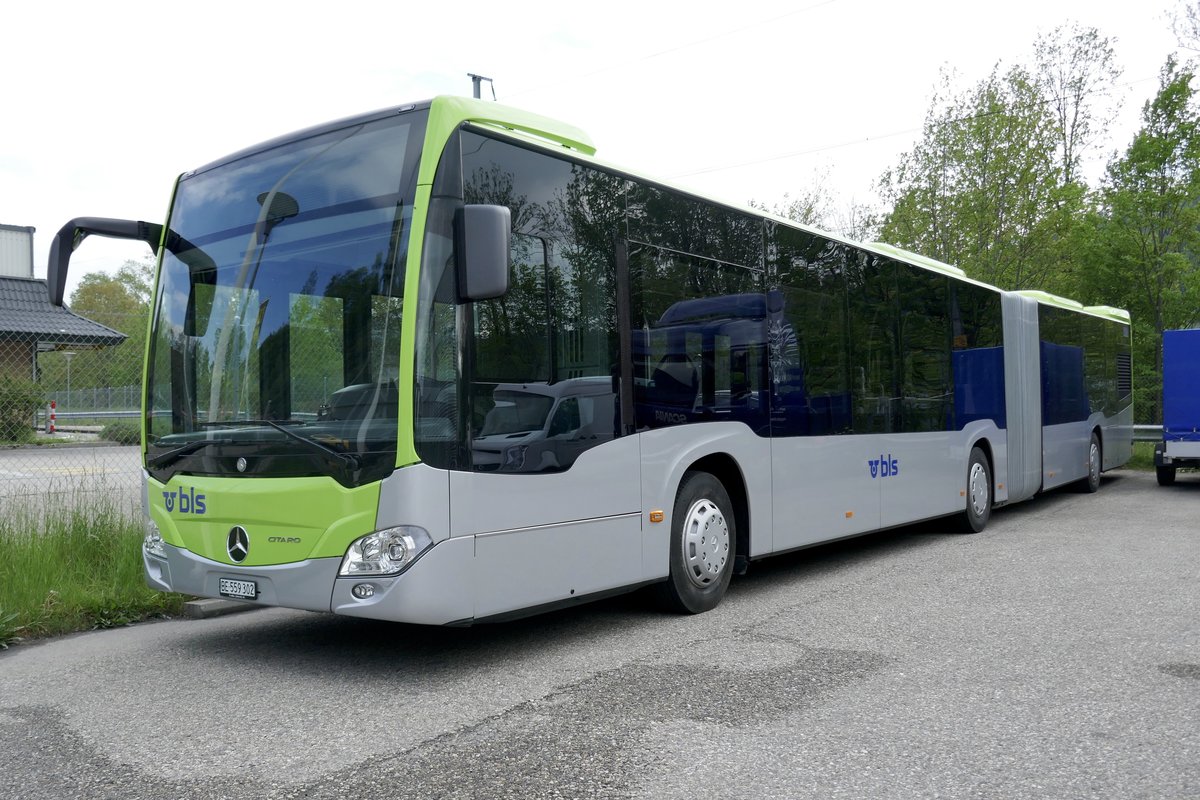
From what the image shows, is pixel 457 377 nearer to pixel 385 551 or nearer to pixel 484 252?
pixel 484 252

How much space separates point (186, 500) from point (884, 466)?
6.20m

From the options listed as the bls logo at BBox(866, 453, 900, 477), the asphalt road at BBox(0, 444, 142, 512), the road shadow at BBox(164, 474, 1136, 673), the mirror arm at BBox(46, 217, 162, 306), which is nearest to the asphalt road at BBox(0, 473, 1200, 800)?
the road shadow at BBox(164, 474, 1136, 673)

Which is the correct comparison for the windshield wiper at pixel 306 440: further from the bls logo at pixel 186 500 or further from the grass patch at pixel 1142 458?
the grass patch at pixel 1142 458

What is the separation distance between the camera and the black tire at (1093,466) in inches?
644

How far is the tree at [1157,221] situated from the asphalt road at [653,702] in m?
15.5

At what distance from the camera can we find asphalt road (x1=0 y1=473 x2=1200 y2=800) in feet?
13.1

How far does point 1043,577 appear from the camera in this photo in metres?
8.45

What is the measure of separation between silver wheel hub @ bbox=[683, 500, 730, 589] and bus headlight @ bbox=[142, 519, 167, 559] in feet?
10.7

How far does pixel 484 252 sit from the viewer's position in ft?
17.3

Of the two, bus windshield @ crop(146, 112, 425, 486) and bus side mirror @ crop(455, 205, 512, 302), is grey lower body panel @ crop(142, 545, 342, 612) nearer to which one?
bus windshield @ crop(146, 112, 425, 486)

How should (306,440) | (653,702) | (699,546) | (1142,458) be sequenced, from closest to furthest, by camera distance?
(653,702) → (306,440) → (699,546) → (1142,458)

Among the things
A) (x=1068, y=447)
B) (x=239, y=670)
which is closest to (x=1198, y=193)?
(x=1068, y=447)

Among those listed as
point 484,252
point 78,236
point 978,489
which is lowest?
point 978,489

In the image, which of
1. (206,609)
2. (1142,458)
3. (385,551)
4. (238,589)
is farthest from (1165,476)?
(238,589)
